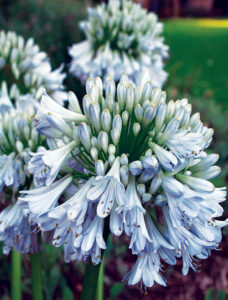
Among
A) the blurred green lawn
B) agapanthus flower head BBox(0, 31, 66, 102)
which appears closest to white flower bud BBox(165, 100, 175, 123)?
agapanthus flower head BBox(0, 31, 66, 102)

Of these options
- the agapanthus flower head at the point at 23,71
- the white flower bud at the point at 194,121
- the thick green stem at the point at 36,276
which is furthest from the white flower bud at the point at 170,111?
the agapanthus flower head at the point at 23,71

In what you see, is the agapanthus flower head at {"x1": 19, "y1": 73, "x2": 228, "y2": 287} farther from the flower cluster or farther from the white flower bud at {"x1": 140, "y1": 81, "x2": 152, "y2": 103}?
the flower cluster

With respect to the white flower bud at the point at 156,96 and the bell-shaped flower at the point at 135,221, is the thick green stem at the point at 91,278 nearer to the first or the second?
the bell-shaped flower at the point at 135,221

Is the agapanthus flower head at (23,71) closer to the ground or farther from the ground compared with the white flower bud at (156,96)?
closer to the ground

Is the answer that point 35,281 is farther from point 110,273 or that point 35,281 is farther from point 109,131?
point 110,273

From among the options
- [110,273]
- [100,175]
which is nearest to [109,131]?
[100,175]

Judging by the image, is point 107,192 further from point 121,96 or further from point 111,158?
point 121,96
